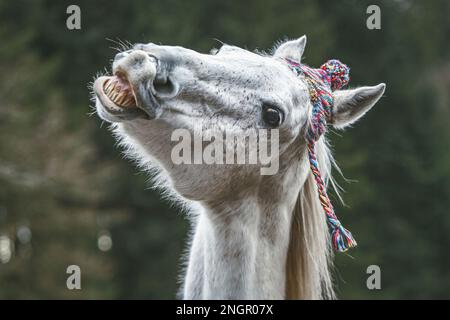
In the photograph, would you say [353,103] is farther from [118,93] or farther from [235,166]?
[118,93]

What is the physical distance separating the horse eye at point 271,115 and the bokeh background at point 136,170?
475 inches

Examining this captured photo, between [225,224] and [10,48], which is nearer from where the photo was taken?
[225,224]

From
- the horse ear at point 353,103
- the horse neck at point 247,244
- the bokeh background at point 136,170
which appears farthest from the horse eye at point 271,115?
the bokeh background at point 136,170

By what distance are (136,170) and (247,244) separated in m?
19.1

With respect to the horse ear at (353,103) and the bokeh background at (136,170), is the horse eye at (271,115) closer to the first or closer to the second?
the horse ear at (353,103)

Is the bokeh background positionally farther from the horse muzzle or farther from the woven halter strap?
the horse muzzle

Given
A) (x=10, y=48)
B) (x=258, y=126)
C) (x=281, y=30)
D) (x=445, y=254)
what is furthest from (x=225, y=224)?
(x=445, y=254)

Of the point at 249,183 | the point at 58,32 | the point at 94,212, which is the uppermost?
the point at 58,32

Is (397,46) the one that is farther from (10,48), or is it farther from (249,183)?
(249,183)

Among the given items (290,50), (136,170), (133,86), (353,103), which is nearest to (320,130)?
(353,103)

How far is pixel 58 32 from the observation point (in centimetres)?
2620

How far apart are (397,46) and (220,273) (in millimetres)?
31513

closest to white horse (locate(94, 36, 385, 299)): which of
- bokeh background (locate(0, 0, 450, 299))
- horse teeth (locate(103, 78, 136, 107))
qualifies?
horse teeth (locate(103, 78, 136, 107))

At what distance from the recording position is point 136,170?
2298 cm
